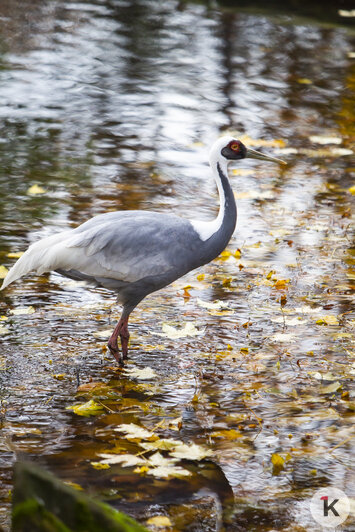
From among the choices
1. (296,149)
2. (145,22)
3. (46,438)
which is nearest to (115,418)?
(46,438)

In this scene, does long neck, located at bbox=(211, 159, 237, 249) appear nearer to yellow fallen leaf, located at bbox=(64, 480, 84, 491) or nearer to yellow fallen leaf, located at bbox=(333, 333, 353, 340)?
yellow fallen leaf, located at bbox=(333, 333, 353, 340)

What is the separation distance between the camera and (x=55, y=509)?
9.28 feet

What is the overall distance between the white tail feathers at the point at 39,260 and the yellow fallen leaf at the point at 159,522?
2.00m

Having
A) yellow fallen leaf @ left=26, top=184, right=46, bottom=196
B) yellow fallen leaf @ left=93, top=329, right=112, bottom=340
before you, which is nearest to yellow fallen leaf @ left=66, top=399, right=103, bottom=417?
yellow fallen leaf @ left=93, top=329, right=112, bottom=340

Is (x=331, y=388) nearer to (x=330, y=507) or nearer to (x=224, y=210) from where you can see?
(x=330, y=507)

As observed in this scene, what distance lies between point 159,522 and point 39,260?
6.93 feet

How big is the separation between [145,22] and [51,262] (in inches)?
417

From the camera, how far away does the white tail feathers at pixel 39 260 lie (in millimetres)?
5340

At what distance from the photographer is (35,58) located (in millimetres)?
12766

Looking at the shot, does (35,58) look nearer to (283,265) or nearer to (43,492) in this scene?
(283,265)

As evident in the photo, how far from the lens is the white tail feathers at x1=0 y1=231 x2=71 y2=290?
534 centimetres

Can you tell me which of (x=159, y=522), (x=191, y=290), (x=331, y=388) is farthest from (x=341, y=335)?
(x=159, y=522)

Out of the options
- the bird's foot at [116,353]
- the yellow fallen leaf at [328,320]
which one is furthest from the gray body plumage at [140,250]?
the yellow fallen leaf at [328,320]

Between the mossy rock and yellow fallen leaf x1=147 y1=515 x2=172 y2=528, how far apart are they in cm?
96
